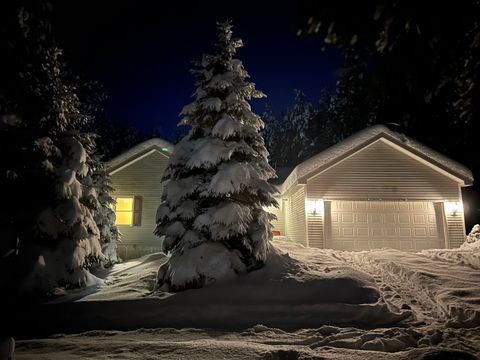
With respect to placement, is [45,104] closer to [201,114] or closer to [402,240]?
[201,114]

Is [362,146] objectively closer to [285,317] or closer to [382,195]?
[382,195]

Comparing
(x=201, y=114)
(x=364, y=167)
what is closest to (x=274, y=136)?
(x=364, y=167)

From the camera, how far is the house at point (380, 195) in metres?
14.7

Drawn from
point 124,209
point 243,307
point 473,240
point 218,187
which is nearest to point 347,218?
point 473,240

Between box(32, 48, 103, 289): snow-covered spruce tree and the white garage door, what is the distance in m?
10.3

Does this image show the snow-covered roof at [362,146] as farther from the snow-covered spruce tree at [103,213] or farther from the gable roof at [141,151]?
the snow-covered spruce tree at [103,213]

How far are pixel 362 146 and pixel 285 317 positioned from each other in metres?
10.6

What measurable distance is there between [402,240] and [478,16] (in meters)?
13.0

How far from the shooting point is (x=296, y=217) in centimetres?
1667

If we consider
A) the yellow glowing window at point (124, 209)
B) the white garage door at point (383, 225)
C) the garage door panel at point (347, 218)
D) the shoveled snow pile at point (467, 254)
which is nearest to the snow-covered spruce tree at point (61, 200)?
the yellow glowing window at point (124, 209)

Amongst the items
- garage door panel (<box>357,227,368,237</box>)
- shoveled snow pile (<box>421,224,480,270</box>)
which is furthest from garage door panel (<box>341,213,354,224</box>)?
shoveled snow pile (<box>421,224,480,270</box>)

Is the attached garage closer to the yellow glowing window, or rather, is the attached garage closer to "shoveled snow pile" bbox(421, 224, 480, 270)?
"shoveled snow pile" bbox(421, 224, 480, 270)

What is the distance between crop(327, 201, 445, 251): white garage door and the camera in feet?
48.9

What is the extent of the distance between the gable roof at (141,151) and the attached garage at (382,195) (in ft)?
25.0
